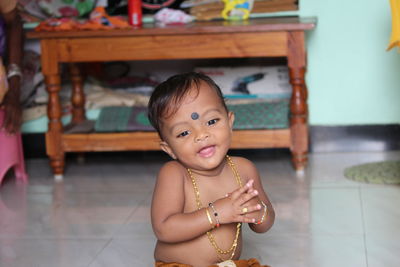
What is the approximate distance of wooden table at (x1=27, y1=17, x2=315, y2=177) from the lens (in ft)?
9.89

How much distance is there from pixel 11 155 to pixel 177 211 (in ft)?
5.84

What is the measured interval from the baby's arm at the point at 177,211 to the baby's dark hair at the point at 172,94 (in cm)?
14

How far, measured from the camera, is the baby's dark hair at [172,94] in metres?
1.65

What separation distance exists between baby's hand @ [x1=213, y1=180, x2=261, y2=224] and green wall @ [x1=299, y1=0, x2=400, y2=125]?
2.13 meters

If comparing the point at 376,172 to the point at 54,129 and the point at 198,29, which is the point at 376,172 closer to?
the point at 198,29

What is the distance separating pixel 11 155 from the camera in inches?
126

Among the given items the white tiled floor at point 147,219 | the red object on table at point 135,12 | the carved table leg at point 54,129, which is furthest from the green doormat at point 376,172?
the carved table leg at point 54,129

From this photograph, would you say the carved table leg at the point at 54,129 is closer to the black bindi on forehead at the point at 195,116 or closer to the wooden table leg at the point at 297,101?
the wooden table leg at the point at 297,101

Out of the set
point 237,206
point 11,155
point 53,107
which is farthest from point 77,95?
point 237,206

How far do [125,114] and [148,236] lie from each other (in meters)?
→ 1.15

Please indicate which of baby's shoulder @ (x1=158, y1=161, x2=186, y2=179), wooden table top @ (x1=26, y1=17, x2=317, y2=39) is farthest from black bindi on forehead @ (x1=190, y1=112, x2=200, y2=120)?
wooden table top @ (x1=26, y1=17, x2=317, y2=39)

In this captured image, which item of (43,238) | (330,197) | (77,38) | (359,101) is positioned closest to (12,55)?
(77,38)

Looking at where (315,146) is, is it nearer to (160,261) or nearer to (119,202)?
(119,202)

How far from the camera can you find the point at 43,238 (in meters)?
2.35
